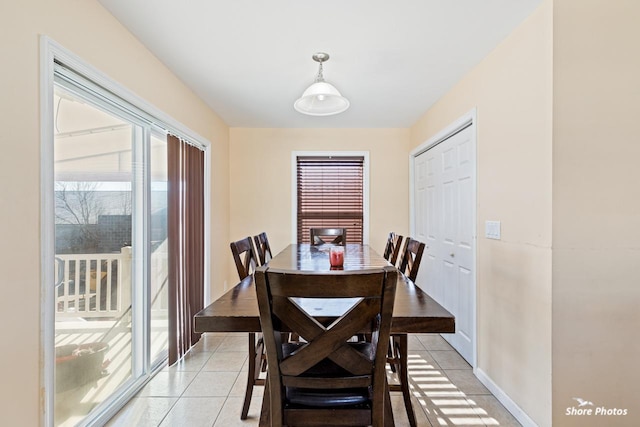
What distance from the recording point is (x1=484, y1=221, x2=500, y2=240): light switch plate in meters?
2.14

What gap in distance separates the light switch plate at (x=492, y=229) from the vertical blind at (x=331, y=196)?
2208 millimetres

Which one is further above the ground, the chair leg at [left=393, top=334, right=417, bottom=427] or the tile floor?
the chair leg at [left=393, top=334, right=417, bottom=427]

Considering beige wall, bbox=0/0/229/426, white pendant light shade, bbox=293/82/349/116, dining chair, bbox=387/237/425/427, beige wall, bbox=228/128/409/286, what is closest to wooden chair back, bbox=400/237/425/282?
dining chair, bbox=387/237/425/427

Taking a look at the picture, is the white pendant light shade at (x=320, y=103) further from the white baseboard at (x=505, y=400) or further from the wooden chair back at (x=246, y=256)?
the white baseboard at (x=505, y=400)

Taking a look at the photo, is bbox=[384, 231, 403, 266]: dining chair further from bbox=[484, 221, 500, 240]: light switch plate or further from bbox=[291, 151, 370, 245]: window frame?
bbox=[291, 151, 370, 245]: window frame

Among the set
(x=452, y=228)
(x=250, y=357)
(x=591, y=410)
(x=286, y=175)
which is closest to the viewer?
(x=591, y=410)

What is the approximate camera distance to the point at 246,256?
2.19 metres

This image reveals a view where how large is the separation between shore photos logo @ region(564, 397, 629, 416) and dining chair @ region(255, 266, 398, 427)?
4.20ft

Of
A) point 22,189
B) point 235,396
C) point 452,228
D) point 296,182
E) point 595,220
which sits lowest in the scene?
point 235,396

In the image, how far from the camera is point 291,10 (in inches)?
70.0

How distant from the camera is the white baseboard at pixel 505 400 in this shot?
1.81 m

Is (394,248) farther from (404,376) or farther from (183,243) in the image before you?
(183,243)

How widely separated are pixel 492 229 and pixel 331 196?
8.24 feet

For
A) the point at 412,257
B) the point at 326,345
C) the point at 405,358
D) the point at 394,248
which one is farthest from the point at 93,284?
the point at 394,248
